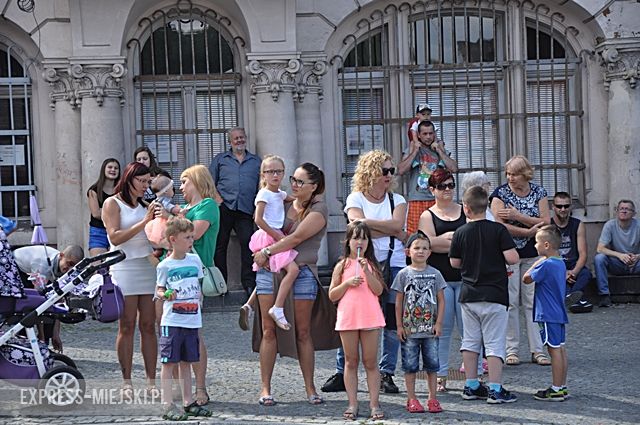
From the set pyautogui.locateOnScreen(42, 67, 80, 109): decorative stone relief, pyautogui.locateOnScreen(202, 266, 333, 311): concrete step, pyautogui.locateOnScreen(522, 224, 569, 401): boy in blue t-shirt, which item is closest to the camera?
pyautogui.locateOnScreen(522, 224, 569, 401): boy in blue t-shirt

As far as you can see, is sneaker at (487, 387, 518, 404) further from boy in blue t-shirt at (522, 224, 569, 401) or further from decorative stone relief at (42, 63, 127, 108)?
decorative stone relief at (42, 63, 127, 108)

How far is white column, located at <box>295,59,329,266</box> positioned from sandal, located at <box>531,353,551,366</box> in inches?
186

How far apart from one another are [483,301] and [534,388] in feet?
3.20

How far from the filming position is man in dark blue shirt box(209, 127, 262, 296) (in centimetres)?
1505

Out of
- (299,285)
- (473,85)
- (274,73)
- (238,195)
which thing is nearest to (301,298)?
(299,285)

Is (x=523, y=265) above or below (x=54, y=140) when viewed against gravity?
below

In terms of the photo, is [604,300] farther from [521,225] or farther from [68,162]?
[68,162]

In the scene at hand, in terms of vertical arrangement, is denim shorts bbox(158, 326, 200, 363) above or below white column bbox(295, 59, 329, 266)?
below

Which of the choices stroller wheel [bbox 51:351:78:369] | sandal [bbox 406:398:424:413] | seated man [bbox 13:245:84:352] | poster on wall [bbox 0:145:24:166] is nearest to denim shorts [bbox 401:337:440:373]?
sandal [bbox 406:398:424:413]

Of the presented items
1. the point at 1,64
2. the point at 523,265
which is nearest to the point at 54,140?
the point at 1,64

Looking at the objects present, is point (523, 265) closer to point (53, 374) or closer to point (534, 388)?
point (534, 388)

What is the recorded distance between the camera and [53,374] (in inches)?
370

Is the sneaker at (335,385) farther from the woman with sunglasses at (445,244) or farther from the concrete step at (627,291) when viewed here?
the concrete step at (627,291)

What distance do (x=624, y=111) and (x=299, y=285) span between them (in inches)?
294
